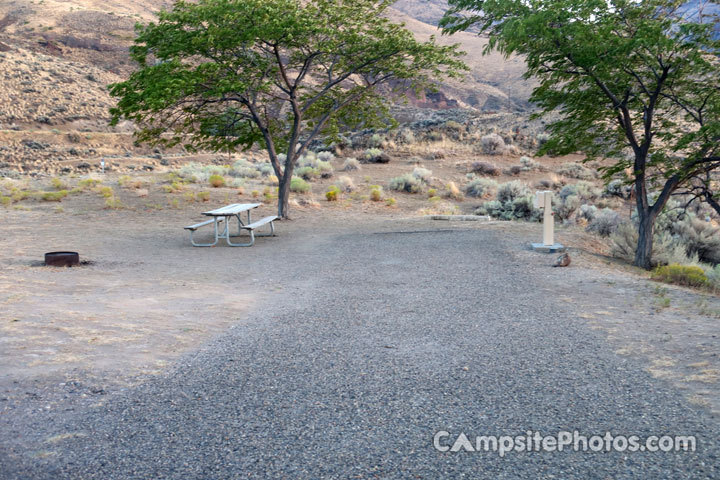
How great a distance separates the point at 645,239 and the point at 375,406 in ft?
30.7

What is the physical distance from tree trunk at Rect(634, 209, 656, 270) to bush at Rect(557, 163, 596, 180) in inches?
719

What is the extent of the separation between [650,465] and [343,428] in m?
1.70

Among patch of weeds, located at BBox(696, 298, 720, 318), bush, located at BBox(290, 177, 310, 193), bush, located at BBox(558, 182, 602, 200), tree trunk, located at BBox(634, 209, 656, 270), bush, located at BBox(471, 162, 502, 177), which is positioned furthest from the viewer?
bush, located at BBox(471, 162, 502, 177)

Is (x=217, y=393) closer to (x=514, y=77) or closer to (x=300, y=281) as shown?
(x=300, y=281)

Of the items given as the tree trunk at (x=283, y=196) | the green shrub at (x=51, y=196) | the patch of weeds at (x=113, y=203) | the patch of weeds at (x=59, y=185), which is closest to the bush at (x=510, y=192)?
the tree trunk at (x=283, y=196)

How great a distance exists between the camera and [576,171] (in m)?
29.9

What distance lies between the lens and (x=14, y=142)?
4275 cm

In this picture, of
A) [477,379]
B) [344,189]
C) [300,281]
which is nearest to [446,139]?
[344,189]

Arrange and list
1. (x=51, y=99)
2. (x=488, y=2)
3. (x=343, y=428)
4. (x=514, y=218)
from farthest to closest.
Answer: (x=51, y=99)
(x=514, y=218)
(x=488, y=2)
(x=343, y=428)

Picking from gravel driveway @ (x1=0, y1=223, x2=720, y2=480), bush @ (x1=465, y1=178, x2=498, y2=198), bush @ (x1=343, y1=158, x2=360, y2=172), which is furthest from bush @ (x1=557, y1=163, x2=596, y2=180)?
gravel driveway @ (x1=0, y1=223, x2=720, y2=480)

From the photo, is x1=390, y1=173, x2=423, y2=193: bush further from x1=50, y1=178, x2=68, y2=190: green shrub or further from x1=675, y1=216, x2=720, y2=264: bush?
x1=50, y1=178, x2=68, y2=190: green shrub

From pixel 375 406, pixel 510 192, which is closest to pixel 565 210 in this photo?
pixel 510 192

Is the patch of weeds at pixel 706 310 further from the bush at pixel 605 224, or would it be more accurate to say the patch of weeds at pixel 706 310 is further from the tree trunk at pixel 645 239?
the bush at pixel 605 224

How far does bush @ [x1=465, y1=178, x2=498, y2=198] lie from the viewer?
2450 cm
